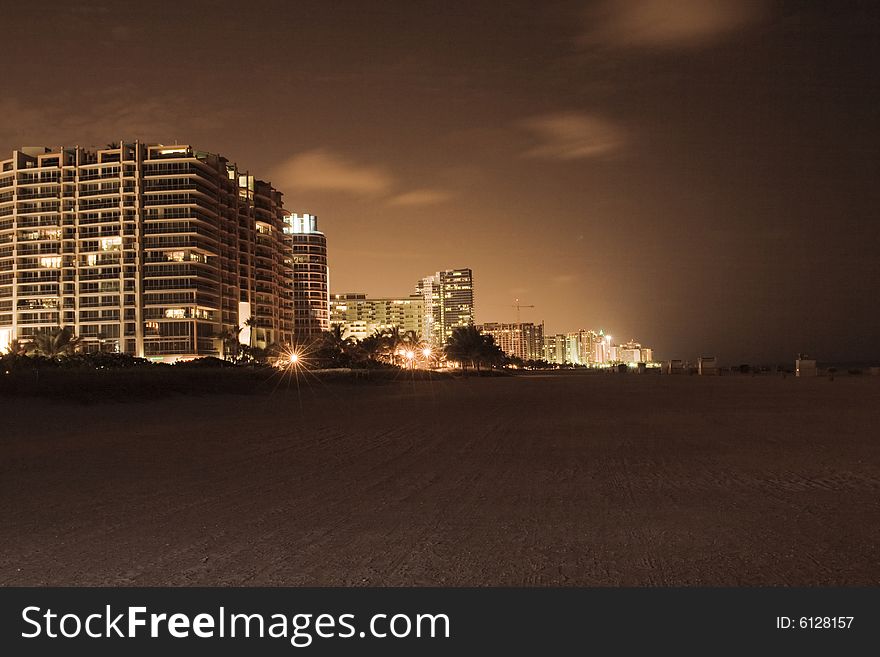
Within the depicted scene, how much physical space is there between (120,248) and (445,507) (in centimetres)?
12886

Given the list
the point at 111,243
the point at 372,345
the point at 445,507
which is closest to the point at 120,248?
the point at 111,243

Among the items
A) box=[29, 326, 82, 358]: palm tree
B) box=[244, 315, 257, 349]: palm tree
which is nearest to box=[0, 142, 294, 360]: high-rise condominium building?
box=[244, 315, 257, 349]: palm tree

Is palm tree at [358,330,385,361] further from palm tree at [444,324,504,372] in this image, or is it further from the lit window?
the lit window

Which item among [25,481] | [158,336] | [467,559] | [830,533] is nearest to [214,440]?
[25,481]

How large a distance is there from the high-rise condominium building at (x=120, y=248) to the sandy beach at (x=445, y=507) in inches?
4146

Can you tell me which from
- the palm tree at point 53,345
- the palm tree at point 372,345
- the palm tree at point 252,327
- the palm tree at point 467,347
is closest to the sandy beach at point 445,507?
the palm tree at point 53,345

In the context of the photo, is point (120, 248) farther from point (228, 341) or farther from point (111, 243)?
point (228, 341)

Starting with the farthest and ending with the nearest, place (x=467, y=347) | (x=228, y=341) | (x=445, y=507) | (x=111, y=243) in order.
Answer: (x=228, y=341) → (x=111, y=243) → (x=467, y=347) → (x=445, y=507)

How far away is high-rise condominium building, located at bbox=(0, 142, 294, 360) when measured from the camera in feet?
408

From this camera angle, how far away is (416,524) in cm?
975

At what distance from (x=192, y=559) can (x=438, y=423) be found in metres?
19.7

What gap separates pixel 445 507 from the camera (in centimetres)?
1099

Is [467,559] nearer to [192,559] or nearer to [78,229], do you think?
[192,559]

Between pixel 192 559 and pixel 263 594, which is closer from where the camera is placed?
pixel 263 594
